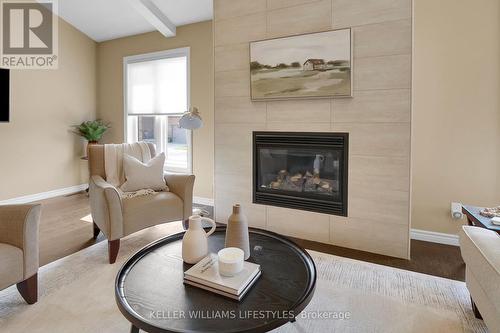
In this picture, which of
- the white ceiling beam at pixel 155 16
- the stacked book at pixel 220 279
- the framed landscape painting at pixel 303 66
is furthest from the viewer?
the white ceiling beam at pixel 155 16

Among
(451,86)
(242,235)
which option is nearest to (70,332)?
(242,235)

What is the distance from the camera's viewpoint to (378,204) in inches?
102

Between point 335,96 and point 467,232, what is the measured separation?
4.91ft

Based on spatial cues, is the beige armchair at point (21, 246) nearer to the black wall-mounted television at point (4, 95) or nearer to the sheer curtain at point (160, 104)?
the black wall-mounted television at point (4, 95)

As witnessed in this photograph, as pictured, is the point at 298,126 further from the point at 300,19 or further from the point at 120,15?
the point at 120,15

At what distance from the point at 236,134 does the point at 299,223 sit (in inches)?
45.2

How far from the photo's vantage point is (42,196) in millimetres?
4516

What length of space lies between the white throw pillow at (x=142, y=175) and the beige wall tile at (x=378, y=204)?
6.06 ft

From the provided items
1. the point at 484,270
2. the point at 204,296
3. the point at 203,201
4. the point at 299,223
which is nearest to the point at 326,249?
the point at 299,223

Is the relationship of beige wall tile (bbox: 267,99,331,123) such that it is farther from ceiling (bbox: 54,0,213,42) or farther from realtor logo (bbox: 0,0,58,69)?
realtor logo (bbox: 0,0,58,69)

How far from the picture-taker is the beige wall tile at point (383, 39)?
2381 millimetres

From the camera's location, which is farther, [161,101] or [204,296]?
[161,101]

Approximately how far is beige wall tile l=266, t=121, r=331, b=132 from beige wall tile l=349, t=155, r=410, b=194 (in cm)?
38

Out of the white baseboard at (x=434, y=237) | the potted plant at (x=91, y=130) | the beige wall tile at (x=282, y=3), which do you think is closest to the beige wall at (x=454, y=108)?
the white baseboard at (x=434, y=237)
